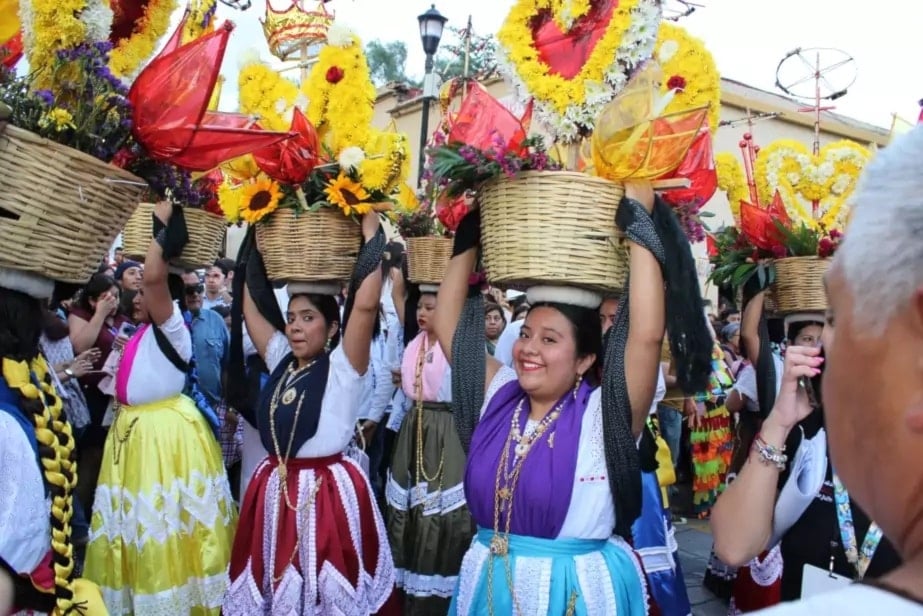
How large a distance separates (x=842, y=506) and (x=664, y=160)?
1.24 meters

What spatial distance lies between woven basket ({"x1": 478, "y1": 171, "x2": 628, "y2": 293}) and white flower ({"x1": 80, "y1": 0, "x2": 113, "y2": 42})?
1444 millimetres

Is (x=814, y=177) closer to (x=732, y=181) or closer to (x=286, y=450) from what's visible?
(x=732, y=181)

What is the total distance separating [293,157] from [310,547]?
186 cm

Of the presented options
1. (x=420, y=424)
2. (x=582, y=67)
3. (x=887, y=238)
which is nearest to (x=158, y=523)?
(x=420, y=424)

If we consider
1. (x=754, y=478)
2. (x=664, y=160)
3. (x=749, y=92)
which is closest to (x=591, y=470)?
(x=754, y=478)

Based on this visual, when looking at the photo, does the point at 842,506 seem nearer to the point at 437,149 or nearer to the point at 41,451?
the point at 437,149

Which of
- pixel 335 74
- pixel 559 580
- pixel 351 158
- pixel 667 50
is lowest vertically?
pixel 559 580

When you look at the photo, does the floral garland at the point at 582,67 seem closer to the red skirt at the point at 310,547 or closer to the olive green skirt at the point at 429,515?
the red skirt at the point at 310,547

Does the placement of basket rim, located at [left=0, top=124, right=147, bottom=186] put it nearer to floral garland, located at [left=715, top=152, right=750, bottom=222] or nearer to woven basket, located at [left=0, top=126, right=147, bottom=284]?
woven basket, located at [left=0, top=126, right=147, bottom=284]

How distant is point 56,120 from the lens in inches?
96.2

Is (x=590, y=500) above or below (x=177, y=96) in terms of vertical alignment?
below

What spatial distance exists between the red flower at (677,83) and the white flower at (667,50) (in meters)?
0.09

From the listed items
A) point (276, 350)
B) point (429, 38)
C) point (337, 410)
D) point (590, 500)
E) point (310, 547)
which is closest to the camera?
point (590, 500)

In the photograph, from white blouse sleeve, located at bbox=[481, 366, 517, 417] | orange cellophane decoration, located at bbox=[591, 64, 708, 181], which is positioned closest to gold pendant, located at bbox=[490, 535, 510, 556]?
white blouse sleeve, located at bbox=[481, 366, 517, 417]
